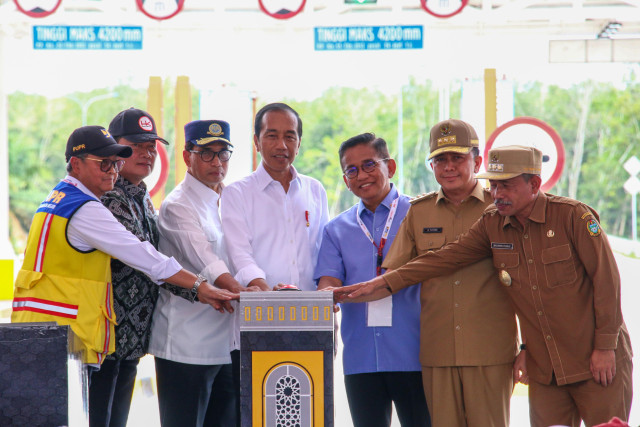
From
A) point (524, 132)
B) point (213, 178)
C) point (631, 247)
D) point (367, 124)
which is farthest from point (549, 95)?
point (213, 178)

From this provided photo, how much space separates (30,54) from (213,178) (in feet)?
34.1

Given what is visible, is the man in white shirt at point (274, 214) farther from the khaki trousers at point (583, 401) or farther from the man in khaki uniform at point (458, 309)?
the khaki trousers at point (583, 401)

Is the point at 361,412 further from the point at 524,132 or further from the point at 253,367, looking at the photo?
the point at 524,132

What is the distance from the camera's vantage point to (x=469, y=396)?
276 centimetres

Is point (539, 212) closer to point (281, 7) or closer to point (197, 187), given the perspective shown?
point (197, 187)

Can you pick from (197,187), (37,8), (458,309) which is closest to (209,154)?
(197,187)

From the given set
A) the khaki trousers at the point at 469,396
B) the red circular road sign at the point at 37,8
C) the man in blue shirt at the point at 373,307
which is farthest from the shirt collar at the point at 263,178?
the red circular road sign at the point at 37,8

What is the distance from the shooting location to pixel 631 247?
475 inches

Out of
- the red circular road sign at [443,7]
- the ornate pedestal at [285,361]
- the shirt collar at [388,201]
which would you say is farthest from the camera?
the red circular road sign at [443,7]

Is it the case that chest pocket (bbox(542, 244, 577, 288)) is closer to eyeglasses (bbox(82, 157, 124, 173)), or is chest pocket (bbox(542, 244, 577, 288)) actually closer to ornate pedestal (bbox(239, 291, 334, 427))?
ornate pedestal (bbox(239, 291, 334, 427))

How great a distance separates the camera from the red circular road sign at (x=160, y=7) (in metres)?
6.66

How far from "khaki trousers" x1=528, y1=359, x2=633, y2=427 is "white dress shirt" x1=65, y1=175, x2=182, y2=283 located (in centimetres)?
143

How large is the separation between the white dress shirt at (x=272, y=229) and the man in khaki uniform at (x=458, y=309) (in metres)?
0.38

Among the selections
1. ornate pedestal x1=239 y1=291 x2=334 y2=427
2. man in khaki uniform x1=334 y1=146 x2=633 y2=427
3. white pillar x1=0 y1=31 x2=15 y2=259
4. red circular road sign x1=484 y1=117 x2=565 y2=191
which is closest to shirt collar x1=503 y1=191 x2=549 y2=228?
Result: man in khaki uniform x1=334 y1=146 x2=633 y2=427
